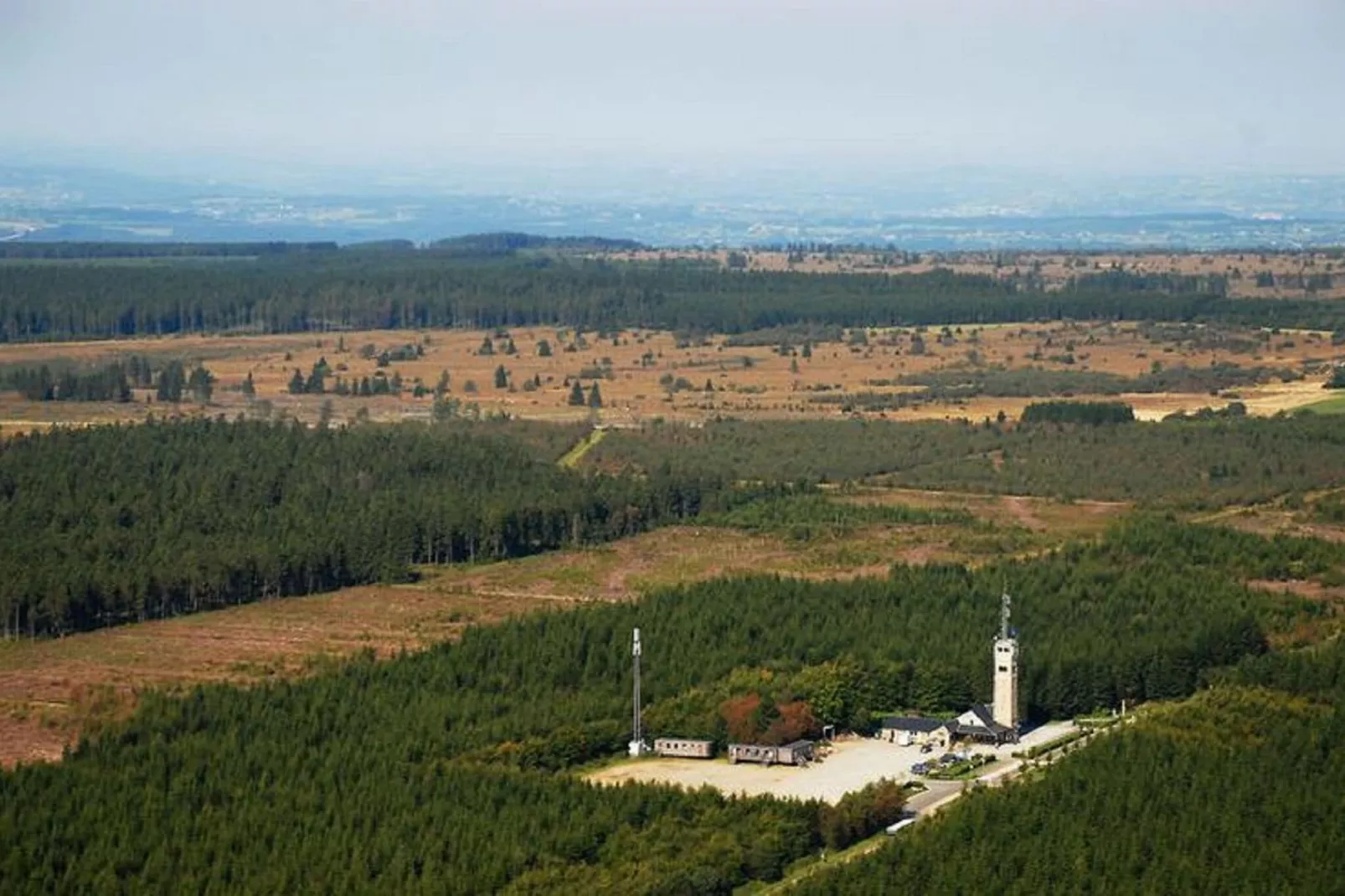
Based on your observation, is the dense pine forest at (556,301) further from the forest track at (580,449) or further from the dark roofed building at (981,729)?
the dark roofed building at (981,729)

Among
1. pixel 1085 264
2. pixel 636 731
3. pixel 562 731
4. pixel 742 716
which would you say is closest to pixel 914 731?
pixel 742 716

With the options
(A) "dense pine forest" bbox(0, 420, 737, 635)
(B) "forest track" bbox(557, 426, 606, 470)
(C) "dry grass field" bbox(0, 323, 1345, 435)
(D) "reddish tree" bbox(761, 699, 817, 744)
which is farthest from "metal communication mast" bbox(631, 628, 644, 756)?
(C) "dry grass field" bbox(0, 323, 1345, 435)

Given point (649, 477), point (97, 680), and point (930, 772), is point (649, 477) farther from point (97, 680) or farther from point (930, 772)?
point (930, 772)

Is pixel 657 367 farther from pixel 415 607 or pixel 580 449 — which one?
pixel 415 607

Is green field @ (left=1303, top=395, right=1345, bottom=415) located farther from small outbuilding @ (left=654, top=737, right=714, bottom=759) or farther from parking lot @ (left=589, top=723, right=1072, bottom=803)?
small outbuilding @ (left=654, top=737, right=714, bottom=759)

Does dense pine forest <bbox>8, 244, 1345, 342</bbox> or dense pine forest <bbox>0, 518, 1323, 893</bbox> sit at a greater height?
dense pine forest <bbox>0, 518, 1323, 893</bbox>

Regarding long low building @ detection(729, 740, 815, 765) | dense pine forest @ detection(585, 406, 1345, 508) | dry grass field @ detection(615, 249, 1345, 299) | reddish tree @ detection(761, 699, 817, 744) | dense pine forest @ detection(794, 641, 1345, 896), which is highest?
dense pine forest @ detection(794, 641, 1345, 896)
